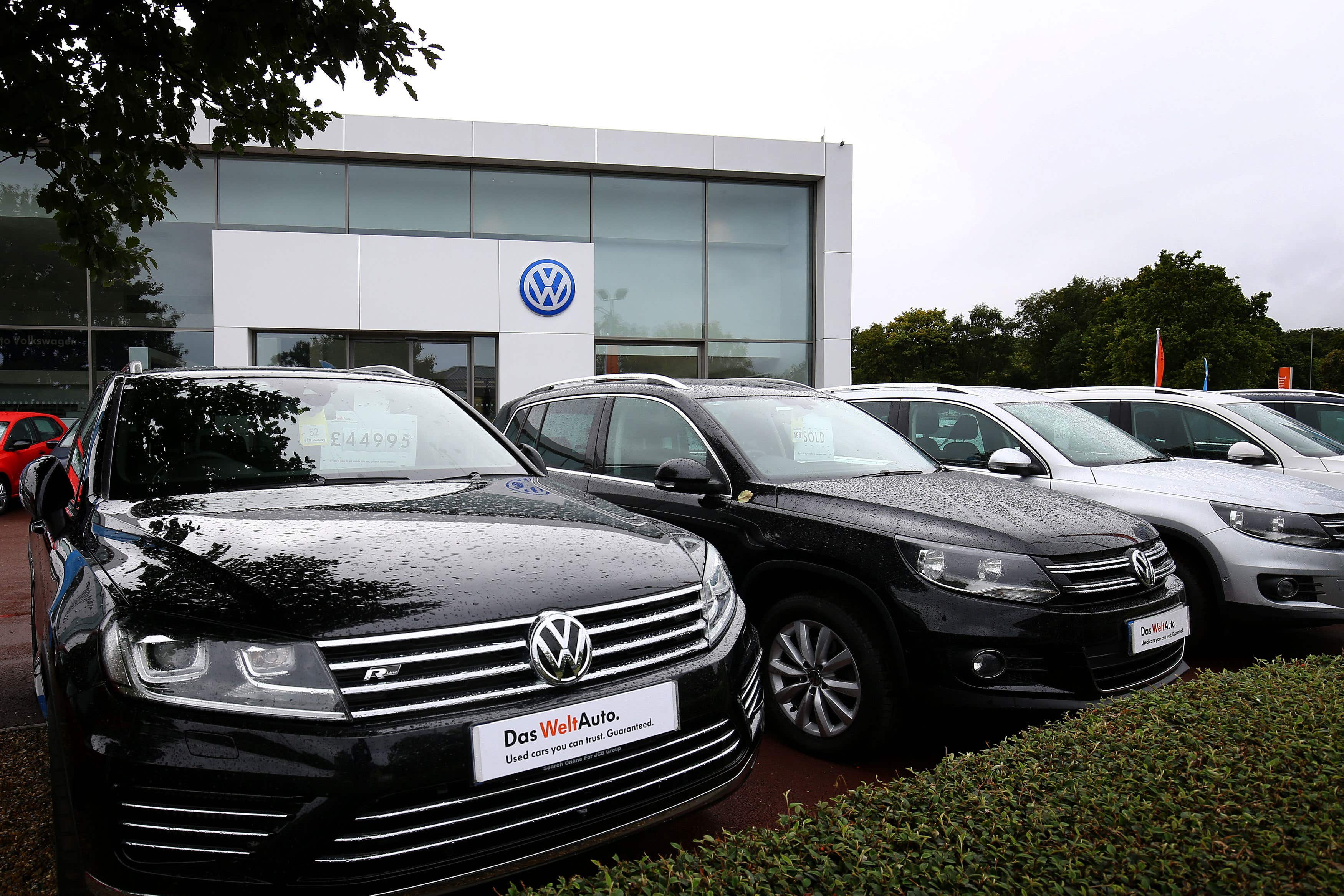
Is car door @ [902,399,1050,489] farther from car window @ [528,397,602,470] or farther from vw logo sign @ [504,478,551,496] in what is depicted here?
vw logo sign @ [504,478,551,496]

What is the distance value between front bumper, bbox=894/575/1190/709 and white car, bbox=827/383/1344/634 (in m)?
1.80

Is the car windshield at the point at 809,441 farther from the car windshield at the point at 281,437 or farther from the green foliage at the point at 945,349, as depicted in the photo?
the green foliage at the point at 945,349

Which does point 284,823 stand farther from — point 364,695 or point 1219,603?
point 1219,603

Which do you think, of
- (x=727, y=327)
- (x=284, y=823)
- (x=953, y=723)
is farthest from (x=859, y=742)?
(x=727, y=327)

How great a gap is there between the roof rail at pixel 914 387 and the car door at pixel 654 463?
4.86 feet

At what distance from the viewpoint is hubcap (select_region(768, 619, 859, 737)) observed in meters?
3.49

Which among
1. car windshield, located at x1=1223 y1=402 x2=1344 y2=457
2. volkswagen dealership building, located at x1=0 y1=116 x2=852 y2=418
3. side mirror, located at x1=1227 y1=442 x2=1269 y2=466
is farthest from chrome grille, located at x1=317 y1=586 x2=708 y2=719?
volkswagen dealership building, located at x1=0 y1=116 x2=852 y2=418

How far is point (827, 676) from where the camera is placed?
3570mm

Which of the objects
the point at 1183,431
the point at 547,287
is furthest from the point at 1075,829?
the point at 547,287

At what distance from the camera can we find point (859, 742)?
342 centimetres

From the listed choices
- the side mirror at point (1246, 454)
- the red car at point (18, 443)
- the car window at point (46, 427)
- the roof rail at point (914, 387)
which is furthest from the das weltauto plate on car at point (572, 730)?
the car window at point (46, 427)

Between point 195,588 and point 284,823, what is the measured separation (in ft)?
1.98

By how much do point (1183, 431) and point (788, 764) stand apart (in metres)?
5.66

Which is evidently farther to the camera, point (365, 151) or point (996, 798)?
point (365, 151)
